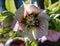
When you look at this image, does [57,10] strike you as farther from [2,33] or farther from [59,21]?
[2,33]

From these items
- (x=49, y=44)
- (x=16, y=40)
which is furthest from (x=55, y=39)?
(x=16, y=40)

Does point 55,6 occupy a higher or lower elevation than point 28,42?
higher

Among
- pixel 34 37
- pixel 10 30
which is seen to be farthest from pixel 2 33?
pixel 34 37

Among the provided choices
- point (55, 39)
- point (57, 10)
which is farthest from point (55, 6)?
point (55, 39)

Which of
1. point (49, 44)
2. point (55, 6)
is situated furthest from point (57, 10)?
point (49, 44)

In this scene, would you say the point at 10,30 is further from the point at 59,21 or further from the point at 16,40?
the point at 59,21

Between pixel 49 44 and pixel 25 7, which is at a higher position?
pixel 25 7

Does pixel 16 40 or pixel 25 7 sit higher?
pixel 25 7
